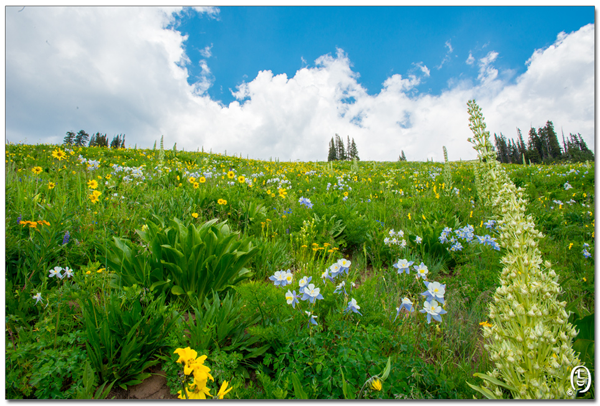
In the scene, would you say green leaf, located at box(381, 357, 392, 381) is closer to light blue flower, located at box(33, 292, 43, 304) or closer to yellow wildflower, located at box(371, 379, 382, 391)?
yellow wildflower, located at box(371, 379, 382, 391)

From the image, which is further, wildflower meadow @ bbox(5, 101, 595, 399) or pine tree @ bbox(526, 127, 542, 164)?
pine tree @ bbox(526, 127, 542, 164)

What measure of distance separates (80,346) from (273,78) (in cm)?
259

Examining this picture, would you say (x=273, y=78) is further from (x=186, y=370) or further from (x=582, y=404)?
(x=582, y=404)

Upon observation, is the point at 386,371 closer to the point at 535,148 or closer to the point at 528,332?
the point at 528,332

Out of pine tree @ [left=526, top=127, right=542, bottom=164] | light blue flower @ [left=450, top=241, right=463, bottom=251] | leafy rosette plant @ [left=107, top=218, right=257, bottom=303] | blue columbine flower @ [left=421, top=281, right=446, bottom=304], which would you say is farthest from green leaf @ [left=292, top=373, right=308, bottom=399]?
pine tree @ [left=526, top=127, right=542, bottom=164]

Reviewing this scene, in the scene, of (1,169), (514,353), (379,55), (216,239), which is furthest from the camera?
(379,55)

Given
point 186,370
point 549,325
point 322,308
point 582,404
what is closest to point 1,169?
point 186,370

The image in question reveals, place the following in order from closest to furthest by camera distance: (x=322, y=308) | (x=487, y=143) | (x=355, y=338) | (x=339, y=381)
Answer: (x=339, y=381)
(x=355, y=338)
(x=322, y=308)
(x=487, y=143)

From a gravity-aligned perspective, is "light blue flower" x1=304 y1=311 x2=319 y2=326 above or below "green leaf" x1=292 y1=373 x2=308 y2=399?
above

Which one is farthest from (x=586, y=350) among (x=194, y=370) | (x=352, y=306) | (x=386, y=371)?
(x=194, y=370)

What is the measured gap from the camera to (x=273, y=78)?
8.91 feet

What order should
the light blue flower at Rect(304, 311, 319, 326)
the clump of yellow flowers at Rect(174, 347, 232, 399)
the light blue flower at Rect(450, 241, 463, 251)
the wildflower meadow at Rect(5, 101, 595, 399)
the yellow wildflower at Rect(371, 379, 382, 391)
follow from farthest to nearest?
the light blue flower at Rect(450, 241, 463, 251)
the light blue flower at Rect(304, 311, 319, 326)
the yellow wildflower at Rect(371, 379, 382, 391)
the wildflower meadow at Rect(5, 101, 595, 399)
the clump of yellow flowers at Rect(174, 347, 232, 399)

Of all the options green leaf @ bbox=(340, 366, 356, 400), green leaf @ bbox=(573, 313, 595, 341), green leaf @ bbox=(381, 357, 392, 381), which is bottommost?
green leaf @ bbox=(340, 366, 356, 400)

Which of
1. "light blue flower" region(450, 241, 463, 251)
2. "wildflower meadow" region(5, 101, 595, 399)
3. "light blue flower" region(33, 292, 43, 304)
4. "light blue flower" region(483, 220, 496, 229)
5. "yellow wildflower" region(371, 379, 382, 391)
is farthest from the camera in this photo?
"light blue flower" region(483, 220, 496, 229)
